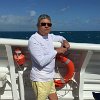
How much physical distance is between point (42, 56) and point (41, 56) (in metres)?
0.01

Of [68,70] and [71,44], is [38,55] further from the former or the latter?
[68,70]

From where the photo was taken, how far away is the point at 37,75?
4207 mm

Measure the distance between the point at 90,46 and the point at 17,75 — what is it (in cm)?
107

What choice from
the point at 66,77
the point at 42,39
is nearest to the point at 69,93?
the point at 66,77

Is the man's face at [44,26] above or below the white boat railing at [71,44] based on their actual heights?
above

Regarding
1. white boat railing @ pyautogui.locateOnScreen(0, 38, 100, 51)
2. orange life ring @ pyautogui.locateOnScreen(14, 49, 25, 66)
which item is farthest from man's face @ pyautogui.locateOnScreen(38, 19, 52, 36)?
orange life ring @ pyautogui.locateOnScreen(14, 49, 25, 66)

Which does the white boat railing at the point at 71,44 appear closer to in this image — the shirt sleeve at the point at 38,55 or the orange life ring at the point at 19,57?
the orange life ring at the point at 19,57

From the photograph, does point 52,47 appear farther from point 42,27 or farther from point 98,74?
point 98,74

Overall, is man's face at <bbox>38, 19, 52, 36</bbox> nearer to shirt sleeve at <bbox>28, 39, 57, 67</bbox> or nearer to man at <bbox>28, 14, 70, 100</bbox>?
man at <bbox>28, 14, 70, 100</bbox>

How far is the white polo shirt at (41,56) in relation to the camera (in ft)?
13.4

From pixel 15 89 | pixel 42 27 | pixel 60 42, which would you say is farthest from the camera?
pixel 15 89

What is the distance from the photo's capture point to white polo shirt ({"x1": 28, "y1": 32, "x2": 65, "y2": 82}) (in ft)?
13.4

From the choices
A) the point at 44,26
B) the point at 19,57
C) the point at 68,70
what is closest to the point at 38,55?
the point at 44,26

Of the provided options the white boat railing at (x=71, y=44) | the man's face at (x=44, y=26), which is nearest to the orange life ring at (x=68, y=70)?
the white boat railing at (x=71, y=44)
